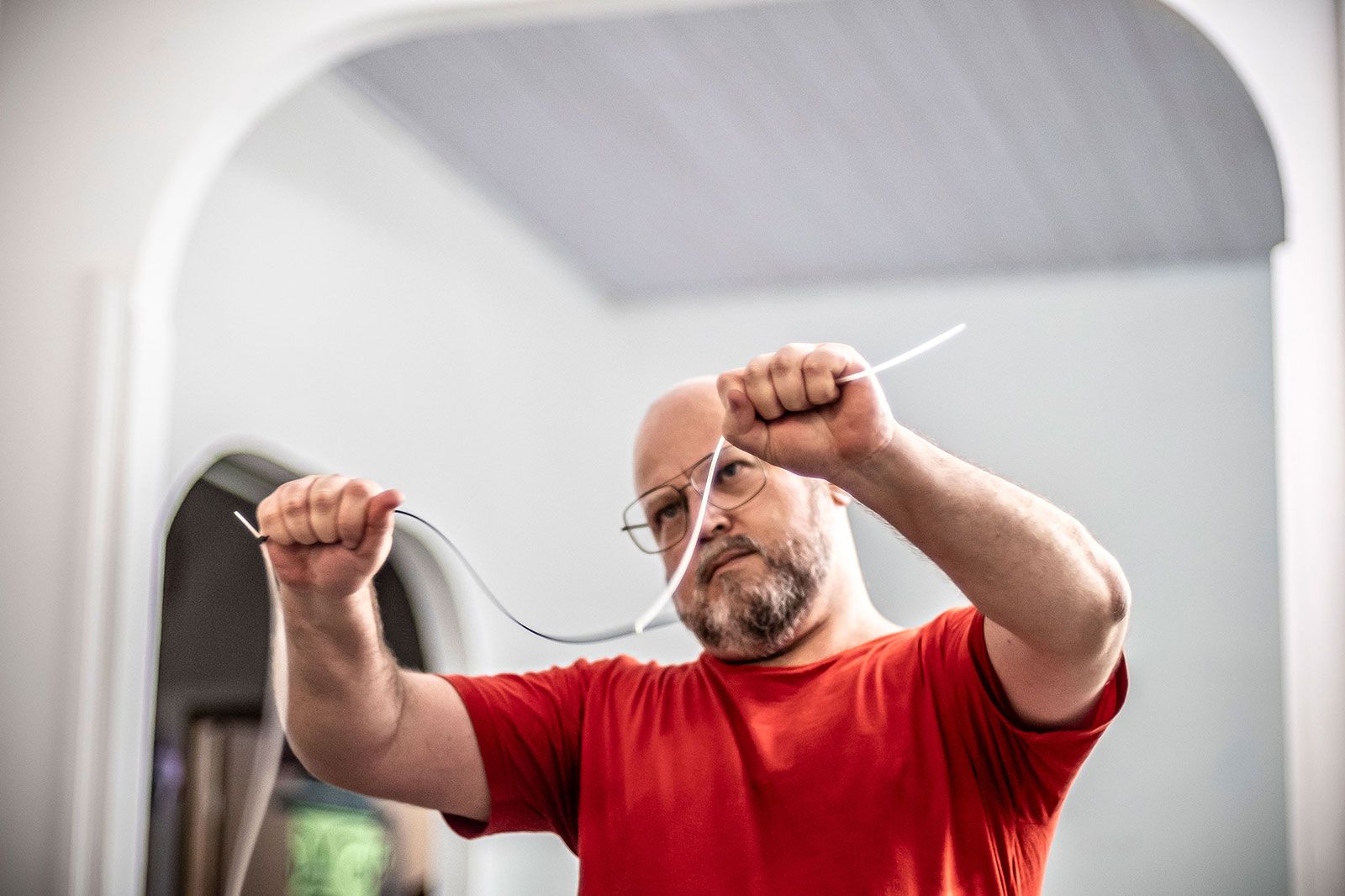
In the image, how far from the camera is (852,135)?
364 centimetres

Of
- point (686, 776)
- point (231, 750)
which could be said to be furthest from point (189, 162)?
point (231, 750)

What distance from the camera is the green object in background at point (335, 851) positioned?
3.40 metres

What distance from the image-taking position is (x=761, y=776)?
5.03ft

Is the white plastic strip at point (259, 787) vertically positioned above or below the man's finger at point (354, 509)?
below

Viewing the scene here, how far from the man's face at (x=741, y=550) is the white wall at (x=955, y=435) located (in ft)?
5.63

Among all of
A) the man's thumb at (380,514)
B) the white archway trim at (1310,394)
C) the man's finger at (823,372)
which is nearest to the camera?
the man's finger at (823,372)

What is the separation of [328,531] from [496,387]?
9.45 ft

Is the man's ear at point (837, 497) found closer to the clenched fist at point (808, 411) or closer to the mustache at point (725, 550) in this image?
the mustache at point (725, 550)

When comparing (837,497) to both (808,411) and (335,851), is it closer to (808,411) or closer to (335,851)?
(808,411)

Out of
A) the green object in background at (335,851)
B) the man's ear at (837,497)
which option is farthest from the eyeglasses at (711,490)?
the green object in background at (335,851)

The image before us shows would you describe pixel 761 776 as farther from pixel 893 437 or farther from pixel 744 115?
pixel 744 115

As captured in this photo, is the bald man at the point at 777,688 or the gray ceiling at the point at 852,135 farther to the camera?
the gray ceiling at the point at 852,135

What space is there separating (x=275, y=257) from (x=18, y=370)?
4.50ft

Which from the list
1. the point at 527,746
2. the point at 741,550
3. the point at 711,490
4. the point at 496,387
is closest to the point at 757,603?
the point at 741,550
